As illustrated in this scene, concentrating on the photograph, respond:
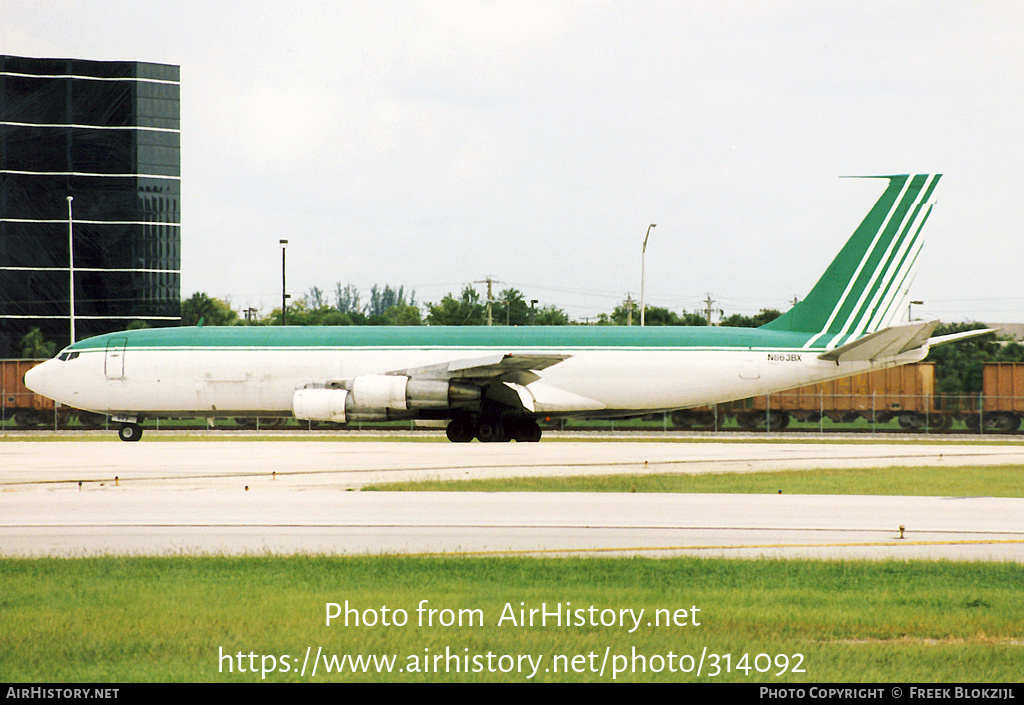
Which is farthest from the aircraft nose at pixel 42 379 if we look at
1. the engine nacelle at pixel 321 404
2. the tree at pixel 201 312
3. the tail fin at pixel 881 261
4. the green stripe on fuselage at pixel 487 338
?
the tree at pixel 201 312

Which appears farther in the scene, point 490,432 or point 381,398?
point 490,432

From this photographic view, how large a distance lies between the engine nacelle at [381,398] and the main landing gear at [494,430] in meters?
1.36

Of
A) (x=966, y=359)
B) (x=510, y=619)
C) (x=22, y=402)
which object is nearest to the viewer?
(x=510, y=619)

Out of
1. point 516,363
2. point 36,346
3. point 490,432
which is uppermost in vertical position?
point 36,346

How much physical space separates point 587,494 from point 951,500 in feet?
21.1

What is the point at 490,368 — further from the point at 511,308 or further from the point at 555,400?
the point at 511,308

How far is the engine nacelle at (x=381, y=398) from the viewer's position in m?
33.5

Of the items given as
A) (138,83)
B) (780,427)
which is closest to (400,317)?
(138,83)

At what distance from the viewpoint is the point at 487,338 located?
36031mm

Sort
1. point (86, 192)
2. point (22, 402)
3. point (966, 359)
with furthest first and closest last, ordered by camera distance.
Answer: point (86, 192) < point (966, 359) < point (22, 402)

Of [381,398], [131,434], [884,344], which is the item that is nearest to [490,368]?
[381,398]

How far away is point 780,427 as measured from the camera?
4859 centimetres

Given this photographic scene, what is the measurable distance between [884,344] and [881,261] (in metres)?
4.57

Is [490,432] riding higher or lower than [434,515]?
lower
